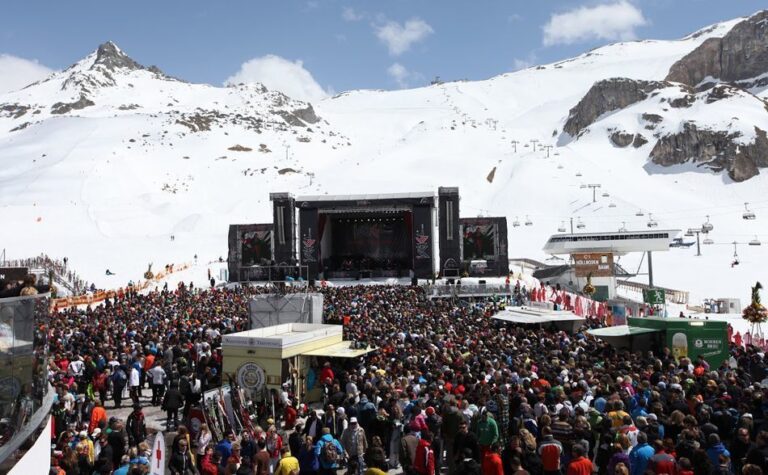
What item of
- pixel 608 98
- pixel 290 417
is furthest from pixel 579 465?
pixel 608 98

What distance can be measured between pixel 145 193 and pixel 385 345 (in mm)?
64746

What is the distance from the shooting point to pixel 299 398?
1241 centimetres

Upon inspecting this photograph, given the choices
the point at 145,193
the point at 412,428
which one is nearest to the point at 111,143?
the point at 145,193

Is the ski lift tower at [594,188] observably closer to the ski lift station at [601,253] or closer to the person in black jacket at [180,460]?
the ski lift station at [601,253]

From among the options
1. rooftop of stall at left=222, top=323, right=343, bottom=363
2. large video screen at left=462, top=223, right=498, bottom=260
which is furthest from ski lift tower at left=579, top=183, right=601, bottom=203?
rooftop of stall at left=222, top=323, right=343, bottom=363

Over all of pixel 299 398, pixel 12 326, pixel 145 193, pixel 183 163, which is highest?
pixel 183 163

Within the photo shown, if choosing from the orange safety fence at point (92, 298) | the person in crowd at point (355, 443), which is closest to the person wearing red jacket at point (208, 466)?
the person in crowd at point (355, 443)

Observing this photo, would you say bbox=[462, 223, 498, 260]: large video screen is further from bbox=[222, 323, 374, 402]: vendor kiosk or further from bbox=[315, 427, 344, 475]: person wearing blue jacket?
bbox=[315, 427, 344, 475]: person wearing blue jacket

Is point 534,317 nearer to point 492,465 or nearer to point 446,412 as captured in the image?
point 446,412

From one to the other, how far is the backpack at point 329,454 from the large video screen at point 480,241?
3320cm

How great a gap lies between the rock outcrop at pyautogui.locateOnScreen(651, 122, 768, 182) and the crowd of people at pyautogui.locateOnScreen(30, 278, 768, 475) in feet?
254

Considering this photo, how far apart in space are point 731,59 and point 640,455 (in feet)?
460

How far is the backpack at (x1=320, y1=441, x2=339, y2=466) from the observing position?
779 cm

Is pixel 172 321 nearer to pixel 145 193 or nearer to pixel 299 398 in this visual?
pixel 299 398
